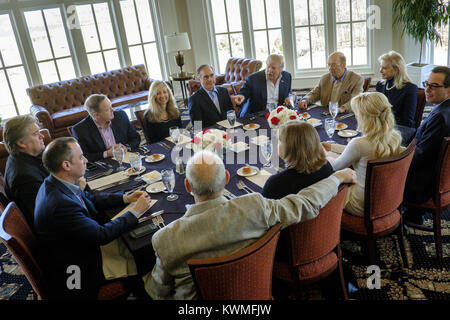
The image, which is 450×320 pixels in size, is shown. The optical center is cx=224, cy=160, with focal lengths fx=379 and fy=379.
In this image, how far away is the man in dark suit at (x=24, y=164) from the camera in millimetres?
2492

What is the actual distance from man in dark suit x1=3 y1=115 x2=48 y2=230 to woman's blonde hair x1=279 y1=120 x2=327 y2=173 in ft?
5.48

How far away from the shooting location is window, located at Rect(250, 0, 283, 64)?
24.5ft

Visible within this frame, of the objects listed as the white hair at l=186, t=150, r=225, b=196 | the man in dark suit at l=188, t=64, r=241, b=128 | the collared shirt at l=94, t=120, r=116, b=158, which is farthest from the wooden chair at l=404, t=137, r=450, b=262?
the collared shirt at l=94, t=120, r=116, b=158

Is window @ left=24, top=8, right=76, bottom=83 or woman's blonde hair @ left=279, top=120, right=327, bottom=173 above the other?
window @ left=24, top=8, right=76, bottom=83

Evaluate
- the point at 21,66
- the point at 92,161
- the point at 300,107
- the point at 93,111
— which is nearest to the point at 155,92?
the point at 93,111

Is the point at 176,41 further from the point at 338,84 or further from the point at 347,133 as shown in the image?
the point at 347,133

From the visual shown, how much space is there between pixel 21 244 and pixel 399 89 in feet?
10.7

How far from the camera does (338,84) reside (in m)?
4.08

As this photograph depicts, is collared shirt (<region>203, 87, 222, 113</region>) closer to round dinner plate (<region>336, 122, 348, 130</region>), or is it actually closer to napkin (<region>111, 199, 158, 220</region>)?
round dinner plate (<region>336, 122, 348, 130</region>)

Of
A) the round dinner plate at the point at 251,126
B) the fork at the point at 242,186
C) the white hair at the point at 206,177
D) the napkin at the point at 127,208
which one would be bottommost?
the napkin at the point at 127,208

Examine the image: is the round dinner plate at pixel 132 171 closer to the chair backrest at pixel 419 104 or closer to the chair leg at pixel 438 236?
the chair leg at pixel 438 236

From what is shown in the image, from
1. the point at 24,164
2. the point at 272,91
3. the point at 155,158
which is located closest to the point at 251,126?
the point at 155,158

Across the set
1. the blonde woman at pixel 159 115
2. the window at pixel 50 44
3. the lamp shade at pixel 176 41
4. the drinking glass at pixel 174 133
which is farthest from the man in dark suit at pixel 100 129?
the window at pixel 50 44

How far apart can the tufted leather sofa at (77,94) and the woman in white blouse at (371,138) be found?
5027 millimetres
